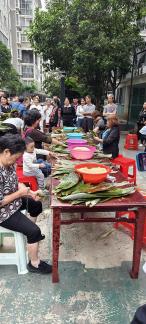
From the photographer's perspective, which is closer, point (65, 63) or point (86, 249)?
point (86, 249)

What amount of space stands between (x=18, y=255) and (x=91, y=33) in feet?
32.2

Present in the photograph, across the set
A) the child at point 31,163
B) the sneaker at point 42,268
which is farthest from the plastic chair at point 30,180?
the sneaker at point 42,268

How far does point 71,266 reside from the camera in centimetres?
259

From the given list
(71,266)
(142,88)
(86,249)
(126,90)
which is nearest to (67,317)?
(71,266)

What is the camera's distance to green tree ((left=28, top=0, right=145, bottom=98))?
10.1 metres

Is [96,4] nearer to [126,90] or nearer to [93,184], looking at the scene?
[126,90]

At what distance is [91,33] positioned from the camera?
10266 millimetres

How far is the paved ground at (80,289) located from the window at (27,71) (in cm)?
4945

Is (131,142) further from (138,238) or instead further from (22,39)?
(22,39)

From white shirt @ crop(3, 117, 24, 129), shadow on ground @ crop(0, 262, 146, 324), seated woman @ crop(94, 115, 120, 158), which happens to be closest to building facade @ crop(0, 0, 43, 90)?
white shirt @ crop(3, 117, 24, 129)

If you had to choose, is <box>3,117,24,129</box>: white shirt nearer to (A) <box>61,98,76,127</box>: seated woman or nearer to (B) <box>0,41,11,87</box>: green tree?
(A) <box>61,98,76,127</box>: seated woman

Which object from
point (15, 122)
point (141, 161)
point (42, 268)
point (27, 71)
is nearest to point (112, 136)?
point (141, 161)

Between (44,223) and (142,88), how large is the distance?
38.2 feet

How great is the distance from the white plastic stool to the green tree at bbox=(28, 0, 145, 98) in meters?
8.79
